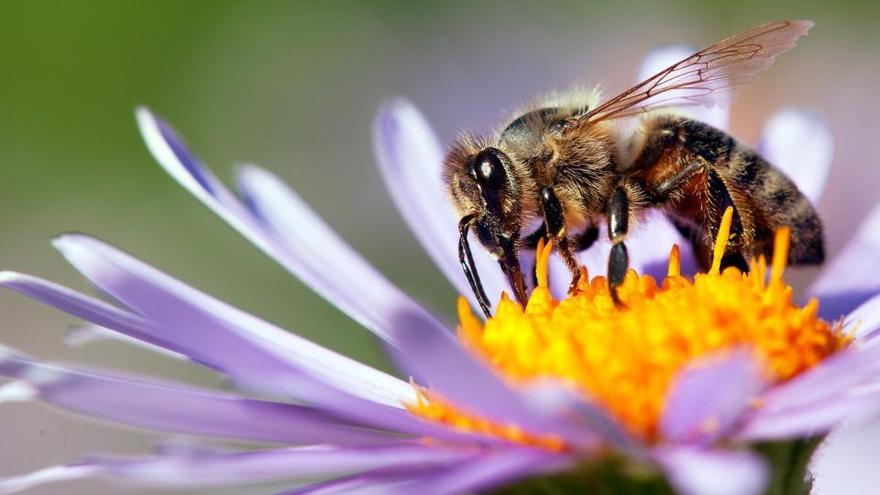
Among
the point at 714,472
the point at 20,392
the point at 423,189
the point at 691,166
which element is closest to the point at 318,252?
the point at 423,189

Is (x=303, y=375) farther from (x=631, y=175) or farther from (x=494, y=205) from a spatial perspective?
(x=631, y=175)

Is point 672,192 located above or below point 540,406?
above

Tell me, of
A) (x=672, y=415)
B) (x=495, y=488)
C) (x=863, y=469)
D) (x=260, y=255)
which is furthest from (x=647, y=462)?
(x=260, y=255)

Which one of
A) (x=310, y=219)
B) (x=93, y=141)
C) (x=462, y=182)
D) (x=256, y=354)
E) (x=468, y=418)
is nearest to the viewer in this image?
(x=256, y=354)

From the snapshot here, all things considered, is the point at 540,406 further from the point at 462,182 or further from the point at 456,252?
the point at 456,252

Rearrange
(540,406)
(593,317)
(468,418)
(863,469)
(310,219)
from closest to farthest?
(540,406) → (468,418) → (593,317) → (310,219) → (863,469)

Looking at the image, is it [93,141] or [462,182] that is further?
[93,141]
